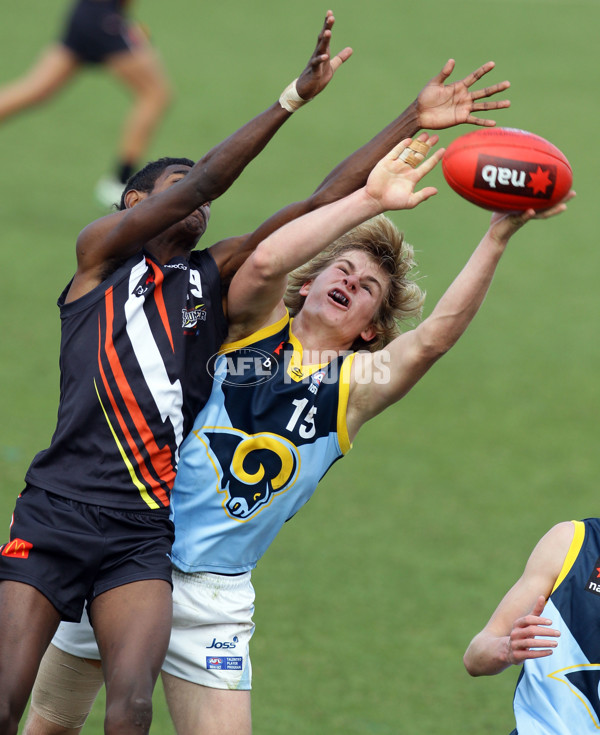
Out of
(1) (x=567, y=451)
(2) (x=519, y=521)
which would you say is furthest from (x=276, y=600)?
(1) (x=567, y=451)

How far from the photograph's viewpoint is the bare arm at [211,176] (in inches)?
150

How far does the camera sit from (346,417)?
404 cm

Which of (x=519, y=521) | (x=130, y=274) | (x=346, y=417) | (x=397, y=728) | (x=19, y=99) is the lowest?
(x=397, y=728)

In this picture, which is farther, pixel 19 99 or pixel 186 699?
pixel 19 99

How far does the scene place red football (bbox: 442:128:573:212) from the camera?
11.8 ft

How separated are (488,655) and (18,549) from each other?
1.59m

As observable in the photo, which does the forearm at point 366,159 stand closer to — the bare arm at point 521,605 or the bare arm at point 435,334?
the bare arm at point 435,334

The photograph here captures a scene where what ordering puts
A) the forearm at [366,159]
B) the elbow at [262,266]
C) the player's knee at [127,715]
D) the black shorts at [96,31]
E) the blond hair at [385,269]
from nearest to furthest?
the player's knee at [127,715]
the elbow at [262,266]
the forearm at [366,159]
the blond hair at [385,269]
the black shorts at [96,31]

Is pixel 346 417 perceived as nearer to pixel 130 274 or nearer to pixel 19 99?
pixel 130 274

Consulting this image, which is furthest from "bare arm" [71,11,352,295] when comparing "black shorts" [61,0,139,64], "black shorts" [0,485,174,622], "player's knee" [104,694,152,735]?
"black shorts" [61,0,139,64]

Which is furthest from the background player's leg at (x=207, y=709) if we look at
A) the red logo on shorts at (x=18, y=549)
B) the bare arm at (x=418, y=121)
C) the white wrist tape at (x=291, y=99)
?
the white wrist tape at (x=291, y=99)

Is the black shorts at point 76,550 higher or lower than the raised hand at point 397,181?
lower

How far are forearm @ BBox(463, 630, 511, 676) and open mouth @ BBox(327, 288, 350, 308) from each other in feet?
4.39

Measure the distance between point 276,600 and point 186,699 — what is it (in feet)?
7.56
